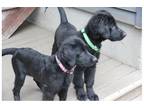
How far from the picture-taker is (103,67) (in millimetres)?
2084

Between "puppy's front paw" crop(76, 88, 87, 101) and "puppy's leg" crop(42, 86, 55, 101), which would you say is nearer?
"puppy's leg" crop(42, 86, 55, 101)

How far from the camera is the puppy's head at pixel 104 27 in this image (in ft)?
5.24

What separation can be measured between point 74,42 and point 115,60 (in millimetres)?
771

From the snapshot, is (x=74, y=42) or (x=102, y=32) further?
(x=102, y=32)

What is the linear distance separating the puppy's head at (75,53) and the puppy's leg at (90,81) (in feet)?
0.96

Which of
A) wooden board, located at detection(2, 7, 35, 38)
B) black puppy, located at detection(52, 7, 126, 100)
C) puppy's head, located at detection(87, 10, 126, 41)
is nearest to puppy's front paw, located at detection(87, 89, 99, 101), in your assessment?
black puppy, located at detection(52, 7, 126, 100)

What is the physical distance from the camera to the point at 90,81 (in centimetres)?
177

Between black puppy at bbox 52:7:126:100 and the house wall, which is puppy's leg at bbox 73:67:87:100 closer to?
black puppy at bbox 52:7:126:100

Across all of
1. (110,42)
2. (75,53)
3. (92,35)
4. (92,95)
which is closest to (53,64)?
(75,53)

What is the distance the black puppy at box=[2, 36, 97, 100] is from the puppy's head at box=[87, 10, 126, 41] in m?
0.16

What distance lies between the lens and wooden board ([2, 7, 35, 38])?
2.25 metres
